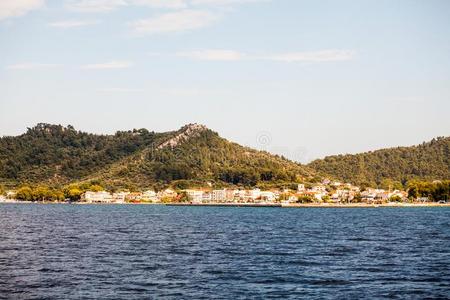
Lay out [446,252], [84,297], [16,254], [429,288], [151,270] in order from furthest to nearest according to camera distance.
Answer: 1. [446,252]
2. [16,254]
3. [151,270]
4. [429,288]
5. [84,297]

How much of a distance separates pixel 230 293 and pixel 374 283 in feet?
31.4

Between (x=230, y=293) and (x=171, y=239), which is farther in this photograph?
(x=171, y=239)

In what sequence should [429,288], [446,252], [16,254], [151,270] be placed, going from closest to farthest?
[429,288] < [151,270] < [16,254] < [446,252]

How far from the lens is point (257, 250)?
61.1 m

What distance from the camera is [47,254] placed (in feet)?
181

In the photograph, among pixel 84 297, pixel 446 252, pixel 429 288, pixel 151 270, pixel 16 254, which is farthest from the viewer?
pixel 446 252

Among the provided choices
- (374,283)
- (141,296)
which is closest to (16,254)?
(141,296)

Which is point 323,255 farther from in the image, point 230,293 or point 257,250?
point 230,293

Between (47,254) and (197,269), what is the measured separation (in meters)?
15.1

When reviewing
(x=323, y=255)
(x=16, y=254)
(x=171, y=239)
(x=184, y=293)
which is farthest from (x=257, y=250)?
(x=184, y=293)

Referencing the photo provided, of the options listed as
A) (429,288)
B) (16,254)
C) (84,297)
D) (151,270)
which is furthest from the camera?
(16,254)

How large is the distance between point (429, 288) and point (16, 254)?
1285 inches

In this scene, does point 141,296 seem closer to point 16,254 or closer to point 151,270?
point 151,270

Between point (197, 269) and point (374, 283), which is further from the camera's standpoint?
point (197, 269)
